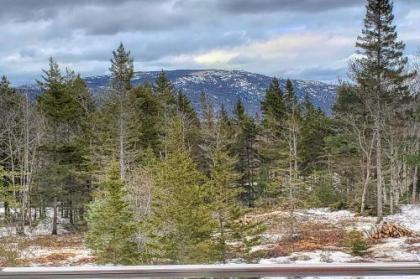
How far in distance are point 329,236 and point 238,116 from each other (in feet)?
85.2

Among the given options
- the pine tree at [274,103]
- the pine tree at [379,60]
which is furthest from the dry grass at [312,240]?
the pine tree at [274,103]

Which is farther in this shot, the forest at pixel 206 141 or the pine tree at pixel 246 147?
the pine tree at pixel 246 147

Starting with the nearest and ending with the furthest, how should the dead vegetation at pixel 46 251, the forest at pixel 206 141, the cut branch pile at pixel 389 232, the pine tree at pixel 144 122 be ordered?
the dead vegetation at pixel 46 251, the forest at pixel 206 141, the cut branch pile at pixel 389 232, the pine tree at pixel 144 122

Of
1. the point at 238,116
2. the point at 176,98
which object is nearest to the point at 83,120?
the point at 176,98

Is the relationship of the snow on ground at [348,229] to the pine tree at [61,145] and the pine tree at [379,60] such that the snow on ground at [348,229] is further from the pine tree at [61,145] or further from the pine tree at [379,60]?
the pine tree at [61,145]

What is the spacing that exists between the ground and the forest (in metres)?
0.87

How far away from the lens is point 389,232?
1037 inches

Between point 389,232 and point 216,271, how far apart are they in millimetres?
25073

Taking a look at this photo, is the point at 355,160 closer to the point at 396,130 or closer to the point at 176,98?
the point at 396,130

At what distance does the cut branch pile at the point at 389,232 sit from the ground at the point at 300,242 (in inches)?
26.0

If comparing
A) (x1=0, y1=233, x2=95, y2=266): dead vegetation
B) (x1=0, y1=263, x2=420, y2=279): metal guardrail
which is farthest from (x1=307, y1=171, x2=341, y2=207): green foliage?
(x1=0, y1=263, x2=420, y2=279): metal guardrail

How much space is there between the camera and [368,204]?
121 feet

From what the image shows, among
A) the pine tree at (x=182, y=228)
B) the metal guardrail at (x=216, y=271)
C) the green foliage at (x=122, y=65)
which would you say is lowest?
the pine tree at (x=182, y=228)

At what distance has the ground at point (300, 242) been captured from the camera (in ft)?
63.3
